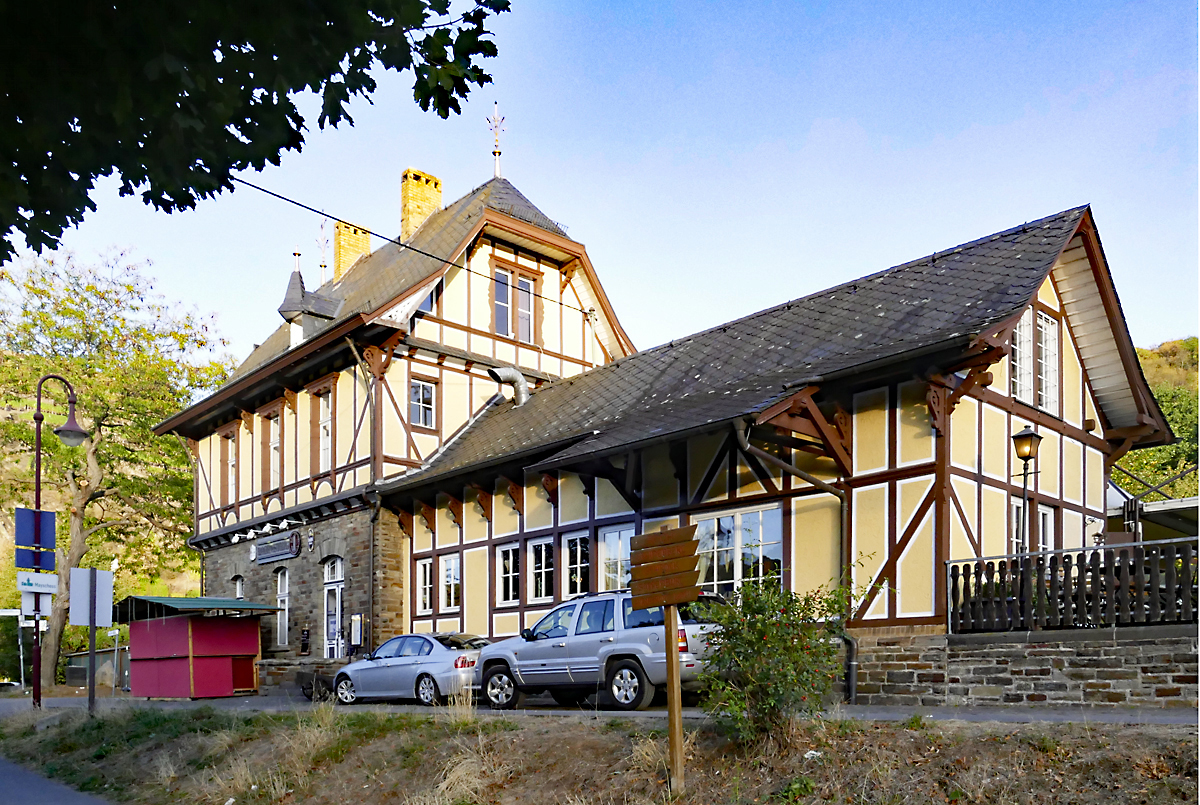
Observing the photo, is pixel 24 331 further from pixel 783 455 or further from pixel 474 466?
pixel 783 455

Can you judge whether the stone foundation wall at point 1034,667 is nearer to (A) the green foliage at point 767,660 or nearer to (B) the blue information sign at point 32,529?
(A) the green foliage at point 767,660

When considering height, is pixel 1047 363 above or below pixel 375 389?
below

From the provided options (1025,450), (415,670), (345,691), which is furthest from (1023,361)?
(345,691)

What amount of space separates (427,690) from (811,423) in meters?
7.36

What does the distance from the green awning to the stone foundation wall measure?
1440 cm

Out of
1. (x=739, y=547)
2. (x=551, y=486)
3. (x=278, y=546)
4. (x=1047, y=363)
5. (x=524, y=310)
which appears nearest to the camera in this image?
(x=739, y=547)

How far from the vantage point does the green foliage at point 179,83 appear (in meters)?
6.54

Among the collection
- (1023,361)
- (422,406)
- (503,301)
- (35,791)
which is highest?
(503,301)

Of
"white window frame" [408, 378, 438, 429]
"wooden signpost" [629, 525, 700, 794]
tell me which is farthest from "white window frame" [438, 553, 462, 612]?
"wooden signpost" [629, 525, 700, 794]

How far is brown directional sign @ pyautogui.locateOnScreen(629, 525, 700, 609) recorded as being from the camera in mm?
9586

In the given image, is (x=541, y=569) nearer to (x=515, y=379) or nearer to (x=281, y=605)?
(x=515, y=379)

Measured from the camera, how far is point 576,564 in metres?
21.0

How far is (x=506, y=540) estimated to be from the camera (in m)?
22.5

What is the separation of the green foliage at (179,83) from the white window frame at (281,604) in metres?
21.1
